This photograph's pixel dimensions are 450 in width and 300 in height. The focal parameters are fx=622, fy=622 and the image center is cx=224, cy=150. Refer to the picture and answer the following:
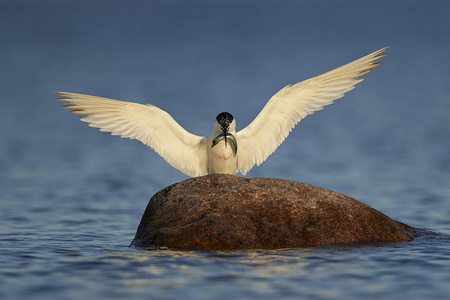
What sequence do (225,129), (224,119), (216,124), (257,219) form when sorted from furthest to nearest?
(216,124) < (225,129) < (224,119) < (257,219)

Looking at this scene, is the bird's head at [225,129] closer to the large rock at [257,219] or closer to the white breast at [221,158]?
the white breast at [221,158]

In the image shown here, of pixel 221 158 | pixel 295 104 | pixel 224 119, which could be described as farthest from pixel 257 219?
pixel 295 104

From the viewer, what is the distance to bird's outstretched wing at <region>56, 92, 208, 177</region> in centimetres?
1077

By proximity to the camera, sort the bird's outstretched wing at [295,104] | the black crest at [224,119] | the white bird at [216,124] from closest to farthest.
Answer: the black crest at [224,119]
the white bird at [216,124]
the bird's outstretched wing at [295,104]

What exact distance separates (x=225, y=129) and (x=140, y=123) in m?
1.63

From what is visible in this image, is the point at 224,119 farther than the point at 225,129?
No

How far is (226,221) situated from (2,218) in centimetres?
579

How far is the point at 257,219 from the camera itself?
803 centimetres

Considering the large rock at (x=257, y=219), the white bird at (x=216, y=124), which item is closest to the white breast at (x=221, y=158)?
the white bird at (x=216, y=124)

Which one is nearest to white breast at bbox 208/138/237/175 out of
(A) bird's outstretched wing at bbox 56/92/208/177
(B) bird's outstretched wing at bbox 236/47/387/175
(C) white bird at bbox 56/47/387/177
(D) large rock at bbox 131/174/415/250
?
(C) white bird at bbox 56/47/387/177

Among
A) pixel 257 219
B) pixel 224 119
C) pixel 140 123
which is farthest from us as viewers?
pixel 140 123

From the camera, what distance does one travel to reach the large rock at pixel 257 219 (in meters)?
7.82

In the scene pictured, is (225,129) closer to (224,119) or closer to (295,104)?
(224,119)

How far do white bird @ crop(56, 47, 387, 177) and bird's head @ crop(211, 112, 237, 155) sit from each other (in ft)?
0.06
